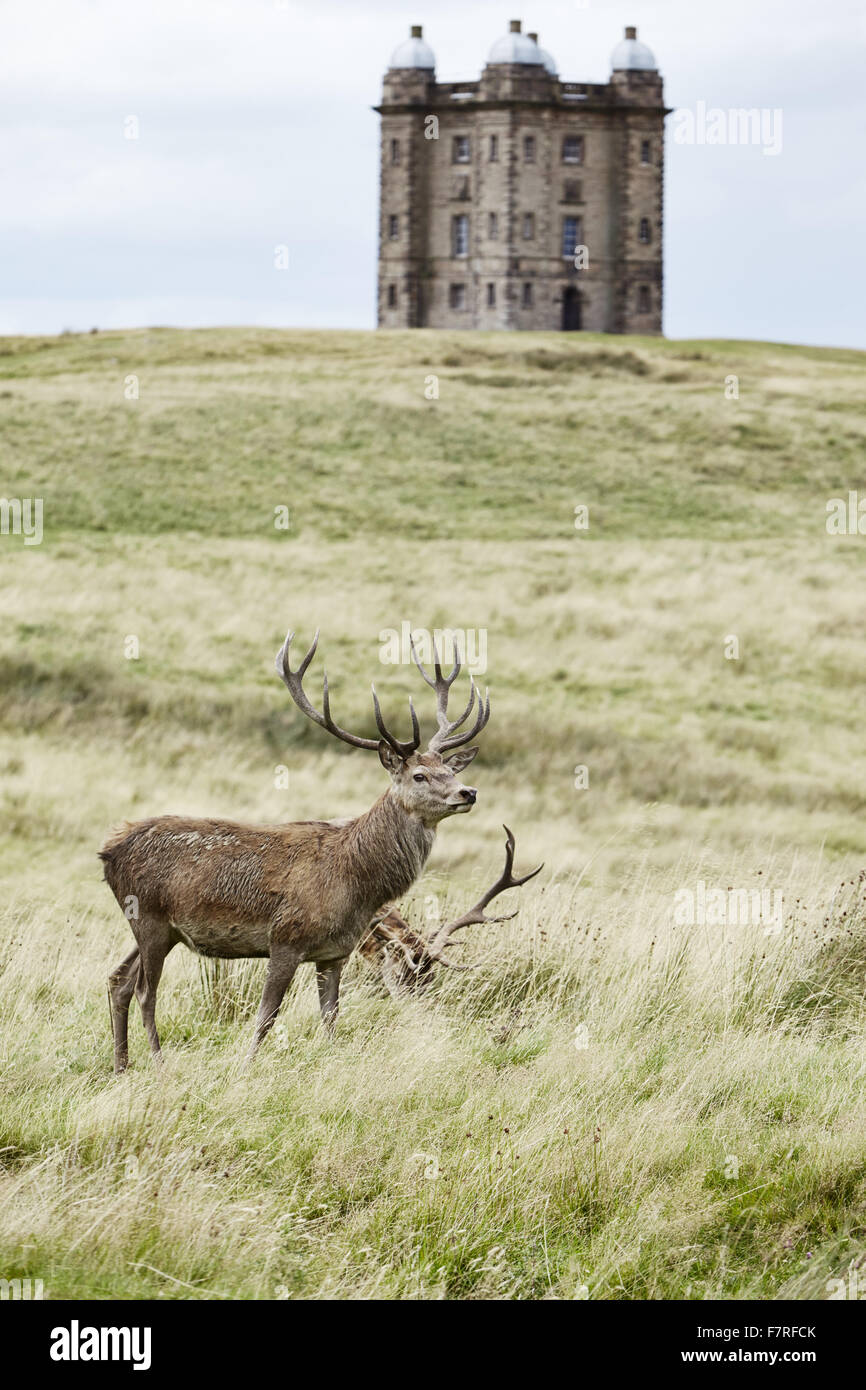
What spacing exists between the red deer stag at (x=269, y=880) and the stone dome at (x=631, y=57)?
9907 centimetres

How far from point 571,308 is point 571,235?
14.3 feet

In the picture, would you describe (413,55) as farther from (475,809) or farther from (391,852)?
(391,852)

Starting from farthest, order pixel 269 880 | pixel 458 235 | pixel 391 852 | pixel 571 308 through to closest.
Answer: pixel 571 308
pixel 458 235
pixel 391 852
pixel 269 880

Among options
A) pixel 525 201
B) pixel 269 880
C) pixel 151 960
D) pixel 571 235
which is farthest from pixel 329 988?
pixel 571 235

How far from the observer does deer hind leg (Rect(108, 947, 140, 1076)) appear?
6.79m

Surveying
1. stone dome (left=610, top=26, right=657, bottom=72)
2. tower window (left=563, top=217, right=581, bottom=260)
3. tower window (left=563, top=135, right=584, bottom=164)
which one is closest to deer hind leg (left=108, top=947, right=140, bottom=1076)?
tower window (left=563, top=217, right=581, bottom=260)

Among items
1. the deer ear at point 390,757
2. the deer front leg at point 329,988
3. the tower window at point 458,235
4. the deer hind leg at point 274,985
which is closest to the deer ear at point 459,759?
the deer ear at point 390,757

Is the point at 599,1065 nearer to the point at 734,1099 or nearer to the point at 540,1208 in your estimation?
the point at 734,1099

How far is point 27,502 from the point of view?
134 ft

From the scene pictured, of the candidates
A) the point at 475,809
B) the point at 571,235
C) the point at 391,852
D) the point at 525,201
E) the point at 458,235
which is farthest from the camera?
the point at 571,235

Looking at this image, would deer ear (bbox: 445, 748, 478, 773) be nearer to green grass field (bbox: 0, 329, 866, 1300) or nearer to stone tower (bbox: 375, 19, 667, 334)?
green grass field (bbox: 0, 329, 866, 1300)

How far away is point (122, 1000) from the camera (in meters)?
6.88
